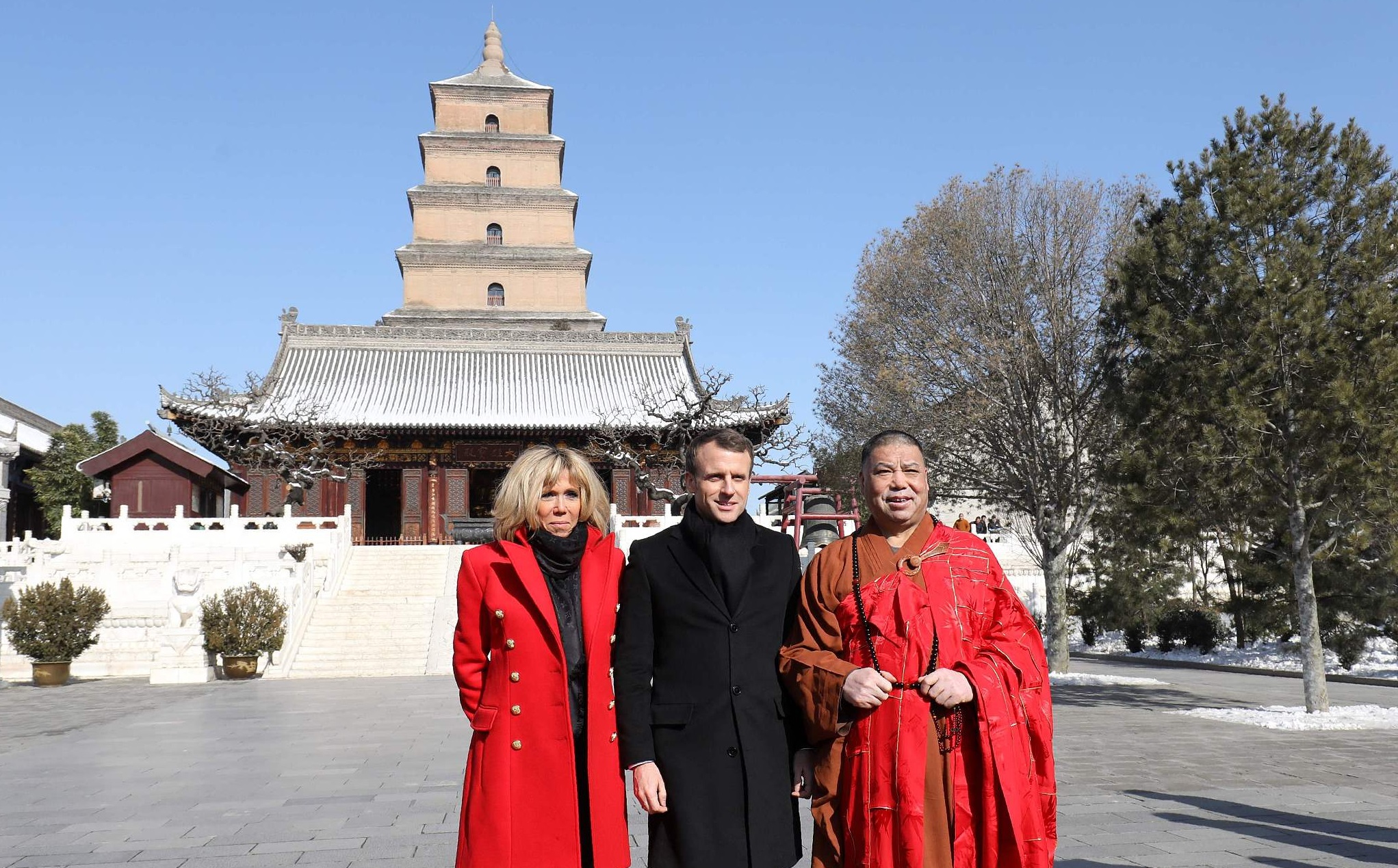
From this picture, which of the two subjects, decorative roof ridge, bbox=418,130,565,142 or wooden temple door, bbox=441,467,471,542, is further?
decorative roof ridge, bbox=418,130,565,142

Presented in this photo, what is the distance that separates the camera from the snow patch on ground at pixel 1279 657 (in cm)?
1631

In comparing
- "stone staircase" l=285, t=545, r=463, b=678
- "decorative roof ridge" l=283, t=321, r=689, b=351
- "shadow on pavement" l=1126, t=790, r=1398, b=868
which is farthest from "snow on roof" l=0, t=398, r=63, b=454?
"shadow on pavement" l=1126, t=790, r=1398, b=868

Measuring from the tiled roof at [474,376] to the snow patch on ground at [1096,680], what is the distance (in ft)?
43.7

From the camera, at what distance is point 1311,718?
386 inches

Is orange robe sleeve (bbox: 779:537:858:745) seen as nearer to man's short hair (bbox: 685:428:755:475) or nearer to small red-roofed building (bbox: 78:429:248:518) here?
man's short hair (bbox: 685:428:755:475)

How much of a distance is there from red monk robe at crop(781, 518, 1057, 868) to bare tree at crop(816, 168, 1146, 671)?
1182cm

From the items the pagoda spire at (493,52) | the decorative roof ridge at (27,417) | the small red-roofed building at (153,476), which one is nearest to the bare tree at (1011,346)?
the small red-roofed building at (153,476)

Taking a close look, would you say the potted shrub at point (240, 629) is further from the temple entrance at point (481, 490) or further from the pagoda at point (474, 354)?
the temple entrance at point (481, 490)

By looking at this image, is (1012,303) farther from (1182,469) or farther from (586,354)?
(586,354)

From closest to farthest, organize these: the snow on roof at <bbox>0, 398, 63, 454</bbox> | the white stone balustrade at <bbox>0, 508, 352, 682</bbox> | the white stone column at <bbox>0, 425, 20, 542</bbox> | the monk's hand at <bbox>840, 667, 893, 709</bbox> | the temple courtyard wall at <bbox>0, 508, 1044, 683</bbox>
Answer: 1. the monk's hand at <bbox>840, 667, 893, 709</bbox>
2. the white stone balustrade at <bbox>0, 508, 352, 682</bbox>
3. the temple courtyard wall at <bbox>0, 508, 1044, 683</bbox>
4. the white stone column at <bbox>0, 425, 20, 542</bbox>
5. the snow on roof at <bbox>0, 398, 63, 454</bbox>

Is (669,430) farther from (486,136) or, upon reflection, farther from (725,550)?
(725,550)

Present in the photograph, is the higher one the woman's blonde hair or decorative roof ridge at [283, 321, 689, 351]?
decorative roof ridge at [283, 321, 689, 351]

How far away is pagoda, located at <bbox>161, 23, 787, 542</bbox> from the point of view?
2725 centimetres

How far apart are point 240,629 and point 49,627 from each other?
2354 mm
